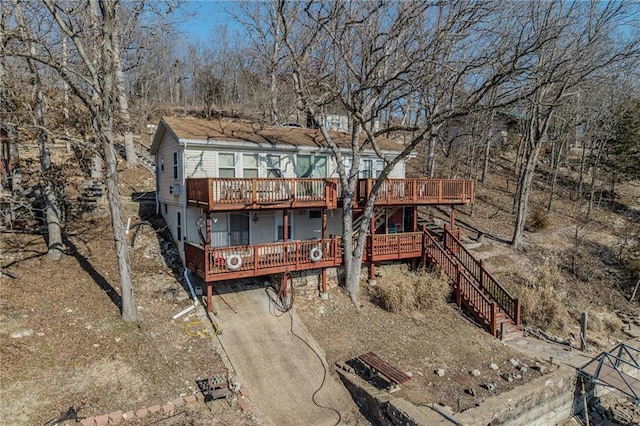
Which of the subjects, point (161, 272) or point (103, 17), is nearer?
point (103, 17)

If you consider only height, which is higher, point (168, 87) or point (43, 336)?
point (168, 87)

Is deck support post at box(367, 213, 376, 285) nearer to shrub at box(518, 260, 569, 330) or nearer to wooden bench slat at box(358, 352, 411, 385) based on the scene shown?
wooden bench slat at box(358, 352, 411, 385)

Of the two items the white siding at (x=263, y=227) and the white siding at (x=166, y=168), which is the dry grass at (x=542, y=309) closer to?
the white siding at (x=263, y=227)

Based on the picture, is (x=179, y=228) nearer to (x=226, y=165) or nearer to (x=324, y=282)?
(x=226, y=165)

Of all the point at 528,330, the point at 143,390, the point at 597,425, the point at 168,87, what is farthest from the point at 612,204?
the point at 168,87

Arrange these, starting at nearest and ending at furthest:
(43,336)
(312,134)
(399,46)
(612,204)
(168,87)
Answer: (43,336), (399,46), (312,134), (612,204), (168,87)

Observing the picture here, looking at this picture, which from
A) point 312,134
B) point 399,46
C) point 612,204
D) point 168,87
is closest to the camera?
point 399,46

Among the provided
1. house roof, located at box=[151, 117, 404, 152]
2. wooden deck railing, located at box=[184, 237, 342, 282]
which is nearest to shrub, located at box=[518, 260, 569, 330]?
wooden deck railing, located at box=[184, 237, 342, 282]

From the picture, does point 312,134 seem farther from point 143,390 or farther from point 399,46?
point 143,390
